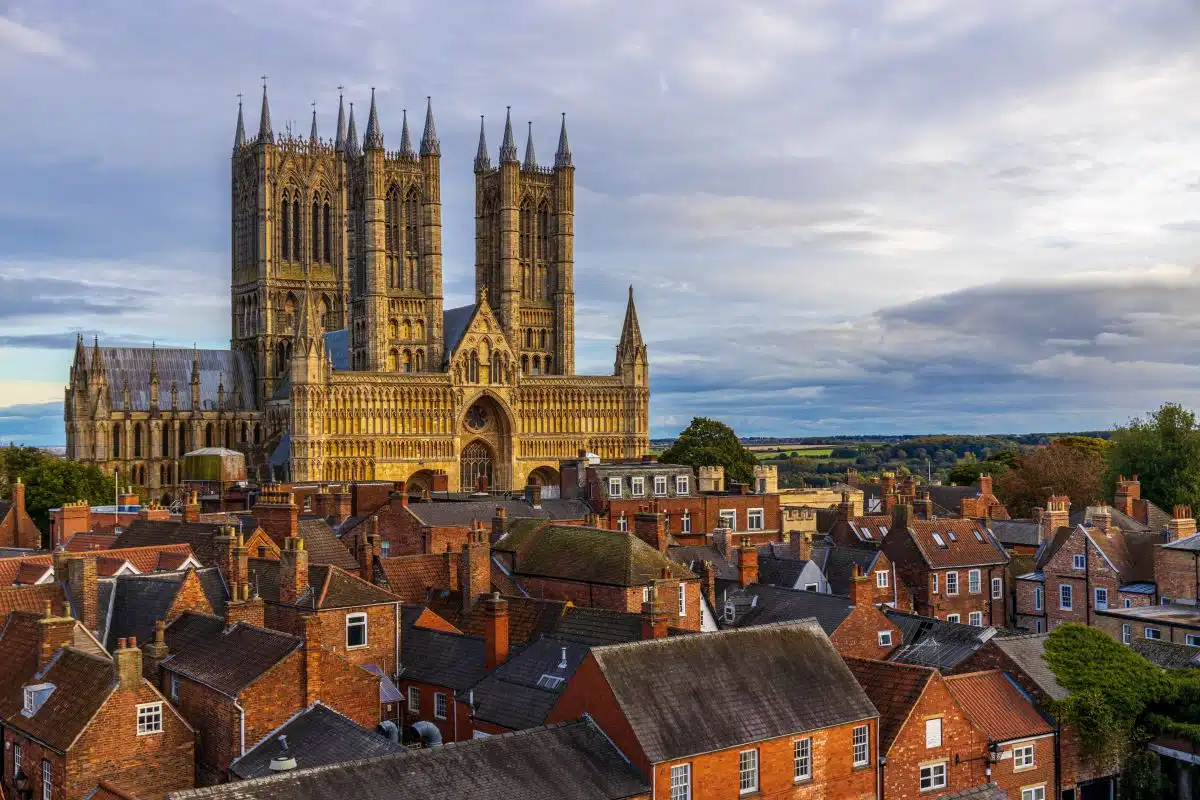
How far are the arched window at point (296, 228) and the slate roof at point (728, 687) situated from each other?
406ft

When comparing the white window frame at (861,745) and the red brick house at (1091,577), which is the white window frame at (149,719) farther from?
the red brick house at (1091,577)

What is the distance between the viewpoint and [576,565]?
150ft

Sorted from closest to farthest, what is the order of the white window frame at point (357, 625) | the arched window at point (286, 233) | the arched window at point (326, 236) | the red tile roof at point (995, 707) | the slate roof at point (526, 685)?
1. the slate roof at point (526, 685)
2. the red tile roof at point (995, 707)
3. the white window frame at point (357, 625)
4. the arched window at point (286, 233)
5. the arched window at point (326, 236)

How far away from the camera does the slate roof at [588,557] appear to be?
43.5 m

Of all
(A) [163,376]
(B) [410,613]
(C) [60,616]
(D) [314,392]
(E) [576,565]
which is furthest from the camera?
(A) [163,376]

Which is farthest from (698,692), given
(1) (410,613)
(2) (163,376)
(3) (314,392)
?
(2) (163,376)

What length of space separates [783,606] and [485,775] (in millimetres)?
20806

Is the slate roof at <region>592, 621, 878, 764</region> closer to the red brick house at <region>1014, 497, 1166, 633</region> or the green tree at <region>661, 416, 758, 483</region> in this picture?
the red brick house at <region>1014, 497, 1166, 633</region>

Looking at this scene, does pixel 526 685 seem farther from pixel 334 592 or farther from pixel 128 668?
pixel 128 668

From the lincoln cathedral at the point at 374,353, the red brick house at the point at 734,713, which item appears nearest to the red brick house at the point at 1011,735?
the red brick house at the point at 734,713

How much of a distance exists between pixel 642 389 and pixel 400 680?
100661 mm

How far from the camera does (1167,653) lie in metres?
41.8

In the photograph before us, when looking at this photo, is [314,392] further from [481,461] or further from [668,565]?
[668,565]

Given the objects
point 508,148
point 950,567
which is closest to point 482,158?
point 508,148
